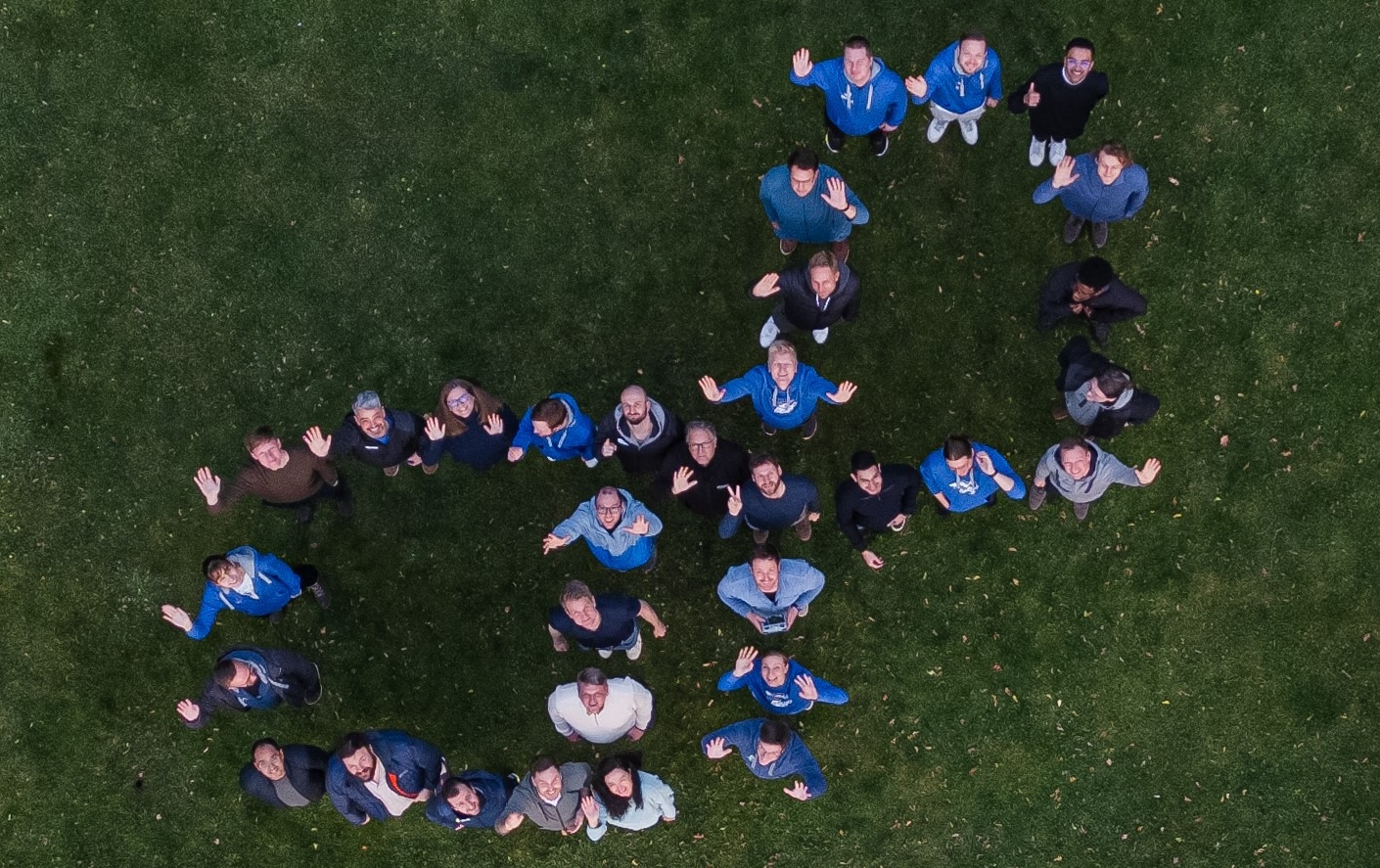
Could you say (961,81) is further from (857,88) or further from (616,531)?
(616,531)

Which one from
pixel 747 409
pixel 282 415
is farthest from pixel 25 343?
pixel 747 409

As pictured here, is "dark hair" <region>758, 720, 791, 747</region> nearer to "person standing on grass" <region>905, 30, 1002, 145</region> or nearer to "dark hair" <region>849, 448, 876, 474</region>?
"dark hair" <region>849, 448, 876, 474</region>

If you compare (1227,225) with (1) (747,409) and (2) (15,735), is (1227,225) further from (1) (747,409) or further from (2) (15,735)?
(2) (15,735)

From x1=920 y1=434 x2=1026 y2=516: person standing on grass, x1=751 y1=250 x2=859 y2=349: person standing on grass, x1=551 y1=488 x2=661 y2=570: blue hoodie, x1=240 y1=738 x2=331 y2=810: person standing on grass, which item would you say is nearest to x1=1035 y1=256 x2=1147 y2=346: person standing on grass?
x1=920 y1=434 x2=1026 y2=516: person standing on grass

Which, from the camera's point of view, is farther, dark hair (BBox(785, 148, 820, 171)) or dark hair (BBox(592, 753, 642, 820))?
dark hair (BBox(592, 753, 642, 820))

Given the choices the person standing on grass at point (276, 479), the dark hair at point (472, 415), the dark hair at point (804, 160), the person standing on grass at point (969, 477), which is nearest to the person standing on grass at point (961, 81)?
the dark hair at point (804, 160)

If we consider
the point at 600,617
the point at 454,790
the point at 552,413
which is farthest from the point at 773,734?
the point at 552,413

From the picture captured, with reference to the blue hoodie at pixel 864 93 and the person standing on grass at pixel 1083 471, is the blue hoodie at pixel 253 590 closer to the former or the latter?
the blue hoodie at pixel 864 93
